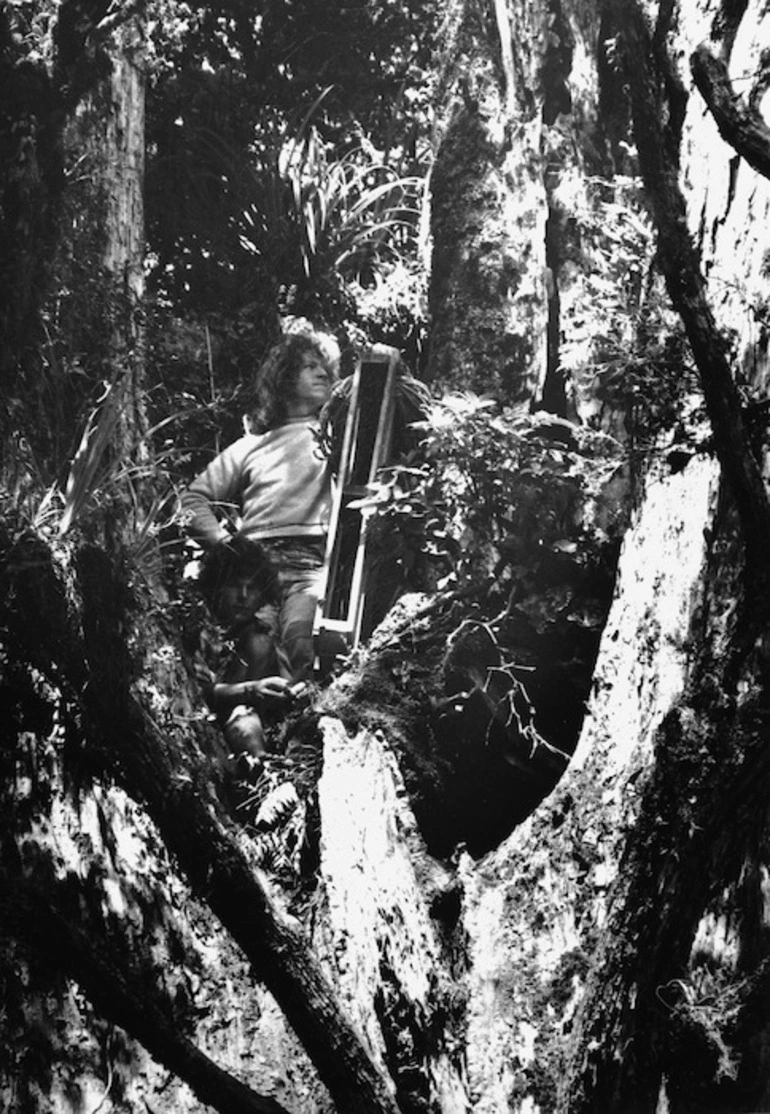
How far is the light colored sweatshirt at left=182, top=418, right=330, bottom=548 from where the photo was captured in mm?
2617

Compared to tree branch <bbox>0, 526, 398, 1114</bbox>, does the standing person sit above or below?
above

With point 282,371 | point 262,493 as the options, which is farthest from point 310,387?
point 262,493

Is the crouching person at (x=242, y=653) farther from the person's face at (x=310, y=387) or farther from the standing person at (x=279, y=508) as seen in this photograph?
the person's face at (x=310, y=387)

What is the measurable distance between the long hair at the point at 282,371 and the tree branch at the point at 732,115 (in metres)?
0.82

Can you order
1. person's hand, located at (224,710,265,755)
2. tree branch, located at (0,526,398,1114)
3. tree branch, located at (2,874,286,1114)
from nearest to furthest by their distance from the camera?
1. tree branch, located at (2,874,286,1114)
2. tree branch, located at (0,526,398,1114)
3. person's hand, located at (224,710,265,755)

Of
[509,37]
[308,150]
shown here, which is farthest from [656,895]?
[509,37]

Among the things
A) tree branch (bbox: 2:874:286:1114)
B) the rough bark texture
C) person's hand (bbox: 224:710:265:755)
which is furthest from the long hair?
tree branch (bbox: 2:874:286:1114)

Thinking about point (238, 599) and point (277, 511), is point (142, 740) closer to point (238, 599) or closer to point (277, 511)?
point (238, 599)

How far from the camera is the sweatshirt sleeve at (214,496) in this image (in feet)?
8.56

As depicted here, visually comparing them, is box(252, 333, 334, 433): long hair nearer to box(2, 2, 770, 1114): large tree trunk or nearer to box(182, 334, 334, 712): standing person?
box(182, 334, 334, 712): standing person

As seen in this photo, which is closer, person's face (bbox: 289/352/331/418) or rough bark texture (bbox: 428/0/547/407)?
person's face (bbox: 289/352/331/418)

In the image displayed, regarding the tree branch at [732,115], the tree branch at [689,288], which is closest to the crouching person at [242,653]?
the tree branch at [689,288]

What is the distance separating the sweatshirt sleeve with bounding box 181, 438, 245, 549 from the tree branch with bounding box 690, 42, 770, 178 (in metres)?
1.02

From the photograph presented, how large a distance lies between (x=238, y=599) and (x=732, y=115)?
1.22 m
